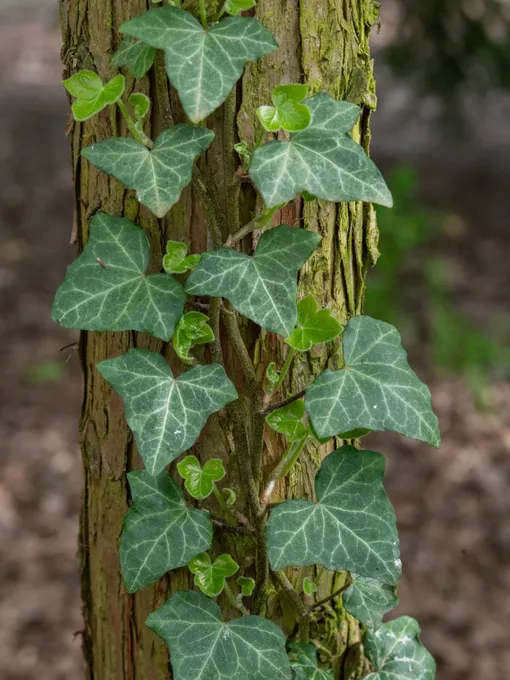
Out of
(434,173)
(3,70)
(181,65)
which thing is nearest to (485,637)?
(181,65)

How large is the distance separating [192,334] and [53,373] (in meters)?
2.58

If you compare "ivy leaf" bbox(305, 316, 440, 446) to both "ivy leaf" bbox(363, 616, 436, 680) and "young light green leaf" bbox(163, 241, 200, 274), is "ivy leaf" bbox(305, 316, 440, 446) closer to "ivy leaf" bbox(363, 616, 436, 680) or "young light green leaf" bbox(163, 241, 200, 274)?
"young light green leaf" bbox(163, 241, 200, 274)

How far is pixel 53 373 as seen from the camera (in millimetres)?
3412

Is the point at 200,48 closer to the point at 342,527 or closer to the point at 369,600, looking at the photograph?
the point at 342,527

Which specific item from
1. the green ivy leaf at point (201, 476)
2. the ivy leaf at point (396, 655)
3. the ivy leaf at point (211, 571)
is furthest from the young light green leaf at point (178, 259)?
the ivy leaf at point (396, 655)

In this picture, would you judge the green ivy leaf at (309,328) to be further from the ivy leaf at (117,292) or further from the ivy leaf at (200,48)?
the ivy leaf at (200,48)

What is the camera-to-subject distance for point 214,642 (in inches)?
39.8

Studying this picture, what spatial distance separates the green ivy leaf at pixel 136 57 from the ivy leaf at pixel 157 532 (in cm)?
53

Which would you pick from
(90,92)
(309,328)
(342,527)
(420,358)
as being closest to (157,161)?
(90,92)

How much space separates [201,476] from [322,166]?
45 cm

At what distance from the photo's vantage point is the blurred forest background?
2404 mm

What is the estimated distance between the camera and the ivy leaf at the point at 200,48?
0.80m

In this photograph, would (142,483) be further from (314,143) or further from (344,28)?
(344,28)

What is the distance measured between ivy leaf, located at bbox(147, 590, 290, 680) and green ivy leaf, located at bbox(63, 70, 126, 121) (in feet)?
2.15
